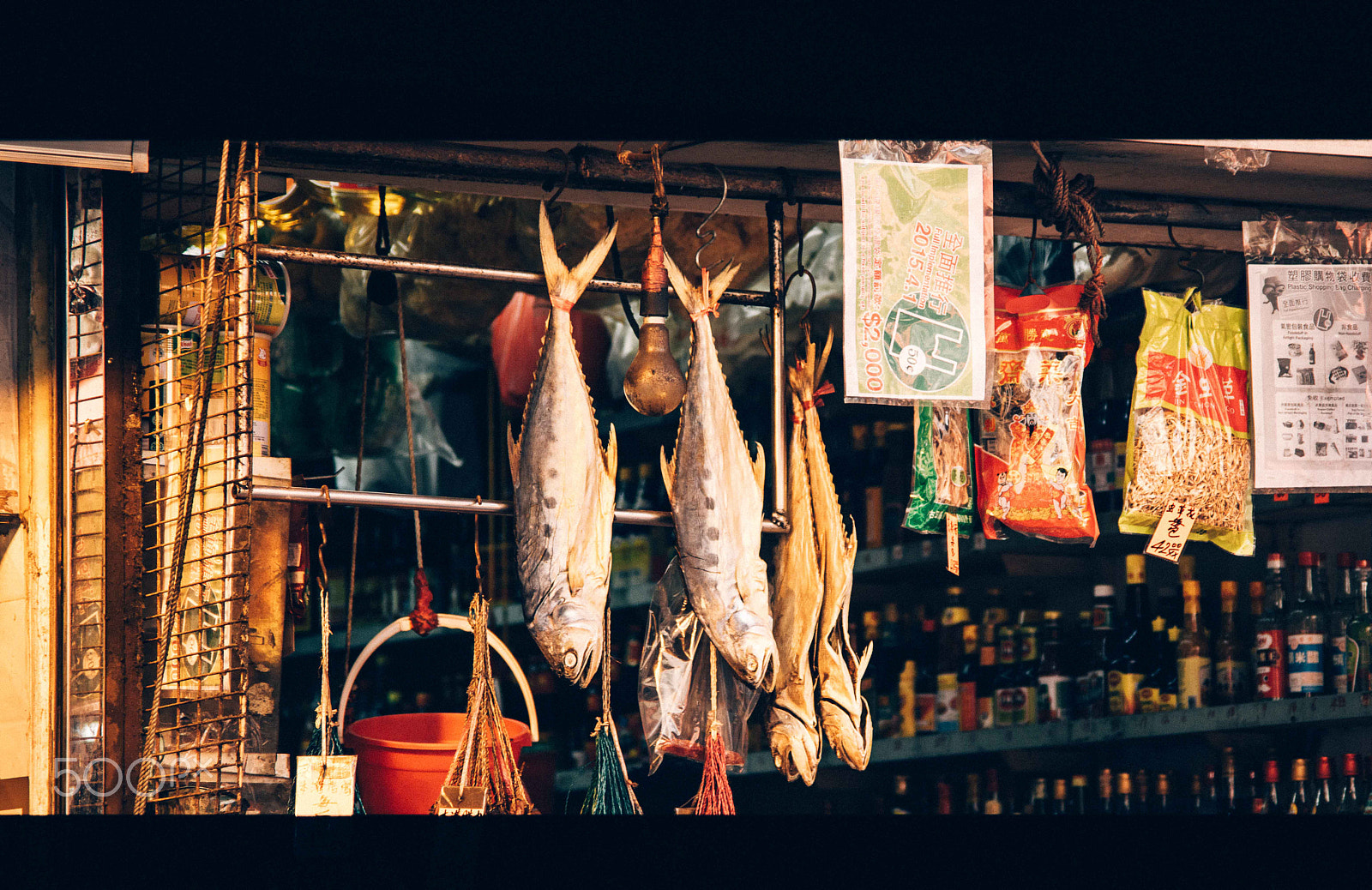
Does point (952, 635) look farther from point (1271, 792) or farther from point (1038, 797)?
point (1271, 792)

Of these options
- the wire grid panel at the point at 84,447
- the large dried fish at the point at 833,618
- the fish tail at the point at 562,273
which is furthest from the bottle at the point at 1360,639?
the wire grid panel at the point at 84,447

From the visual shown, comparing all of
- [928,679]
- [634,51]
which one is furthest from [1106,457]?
[634,51]

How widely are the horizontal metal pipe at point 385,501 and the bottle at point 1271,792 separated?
1971 millimetres

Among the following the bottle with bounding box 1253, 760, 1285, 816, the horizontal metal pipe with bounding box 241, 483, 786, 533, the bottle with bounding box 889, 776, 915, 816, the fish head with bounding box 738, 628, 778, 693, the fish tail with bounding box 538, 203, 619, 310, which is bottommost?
the bottle with bounding box 889, 776, 915, 816

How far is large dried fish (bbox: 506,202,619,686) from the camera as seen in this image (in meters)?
2.78

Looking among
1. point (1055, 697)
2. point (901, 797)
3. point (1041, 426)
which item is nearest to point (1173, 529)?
point (1041, 426)

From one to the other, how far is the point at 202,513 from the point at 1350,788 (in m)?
3.01

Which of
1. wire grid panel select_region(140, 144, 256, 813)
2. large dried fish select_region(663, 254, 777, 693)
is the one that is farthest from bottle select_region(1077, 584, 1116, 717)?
wire grid panel select_region(140, 144, 256, 813)

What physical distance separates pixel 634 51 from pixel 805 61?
190 millimetres

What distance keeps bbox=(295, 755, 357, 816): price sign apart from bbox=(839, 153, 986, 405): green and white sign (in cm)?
121

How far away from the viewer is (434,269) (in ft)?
9.68

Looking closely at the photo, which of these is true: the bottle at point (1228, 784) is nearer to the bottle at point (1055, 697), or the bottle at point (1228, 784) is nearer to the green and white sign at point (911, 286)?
the bottle at point (1055, 697)

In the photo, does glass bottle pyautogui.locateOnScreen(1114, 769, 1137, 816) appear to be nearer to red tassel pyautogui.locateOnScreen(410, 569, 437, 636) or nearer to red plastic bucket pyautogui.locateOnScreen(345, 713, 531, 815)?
red plastic bucket pyautogui.locateOnScreen(345, 713, 531, 815)

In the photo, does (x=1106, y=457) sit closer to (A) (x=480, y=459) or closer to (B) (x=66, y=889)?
(A) (x=480, y=459)
